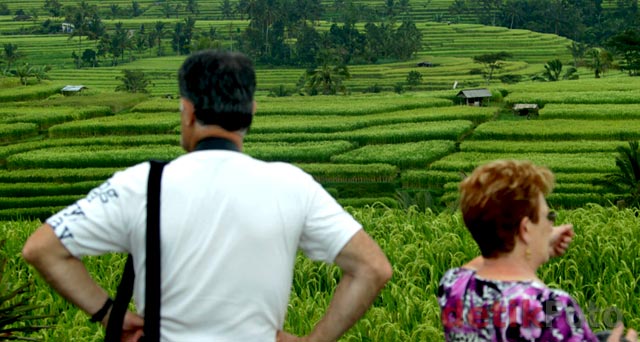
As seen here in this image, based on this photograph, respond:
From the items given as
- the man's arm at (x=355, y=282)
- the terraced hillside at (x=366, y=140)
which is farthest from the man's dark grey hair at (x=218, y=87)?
the terraced hillside at (x=366, y=140)

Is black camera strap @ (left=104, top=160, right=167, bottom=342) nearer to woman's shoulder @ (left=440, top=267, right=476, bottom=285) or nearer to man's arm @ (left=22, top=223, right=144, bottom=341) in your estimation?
man's arm @ (left=22, top=223, right=144, bottom=341)

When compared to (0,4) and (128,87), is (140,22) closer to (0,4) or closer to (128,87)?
(0,4)

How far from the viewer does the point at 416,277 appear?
8.51 m

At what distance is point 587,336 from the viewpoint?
346 centimetres

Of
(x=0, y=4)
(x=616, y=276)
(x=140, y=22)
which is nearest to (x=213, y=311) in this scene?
(x=616, y=276)

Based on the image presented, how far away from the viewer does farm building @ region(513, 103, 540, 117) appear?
42.5m

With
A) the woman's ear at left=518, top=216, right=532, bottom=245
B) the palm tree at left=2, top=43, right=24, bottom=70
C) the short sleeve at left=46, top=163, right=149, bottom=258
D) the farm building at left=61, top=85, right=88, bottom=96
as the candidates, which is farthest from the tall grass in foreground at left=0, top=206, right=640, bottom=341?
the palm tree at left=2, top=43, right=24, bottom=70

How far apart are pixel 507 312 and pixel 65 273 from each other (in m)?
1.55

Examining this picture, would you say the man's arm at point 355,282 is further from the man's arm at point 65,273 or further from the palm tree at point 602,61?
the palm tree at point 602,61

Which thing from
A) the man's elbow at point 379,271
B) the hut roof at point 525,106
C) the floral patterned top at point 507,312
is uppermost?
the man's elbow at point 379,271

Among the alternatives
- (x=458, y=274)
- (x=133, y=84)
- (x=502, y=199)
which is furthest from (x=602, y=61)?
(x=502, y=199)

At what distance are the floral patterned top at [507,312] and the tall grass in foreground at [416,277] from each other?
2.73 m

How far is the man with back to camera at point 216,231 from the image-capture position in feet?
11.3

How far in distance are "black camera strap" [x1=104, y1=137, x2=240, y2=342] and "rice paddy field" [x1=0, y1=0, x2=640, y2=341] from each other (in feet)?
10.3
